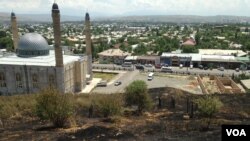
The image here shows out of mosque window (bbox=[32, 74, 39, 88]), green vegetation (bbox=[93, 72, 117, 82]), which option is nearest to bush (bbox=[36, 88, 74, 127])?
mosque window (bbox=[32, 74, 39, 88])

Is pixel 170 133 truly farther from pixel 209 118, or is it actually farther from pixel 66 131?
pixel 66 131

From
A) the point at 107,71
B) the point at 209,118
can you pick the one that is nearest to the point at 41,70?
the point at 107,71

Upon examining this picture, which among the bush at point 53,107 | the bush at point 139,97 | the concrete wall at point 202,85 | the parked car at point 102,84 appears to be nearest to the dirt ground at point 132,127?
the bush at point 53,107

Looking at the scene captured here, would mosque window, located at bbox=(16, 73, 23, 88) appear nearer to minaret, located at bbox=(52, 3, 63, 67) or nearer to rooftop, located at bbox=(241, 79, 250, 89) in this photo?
minaret, located at bbox=(52, 3, 63, 67)

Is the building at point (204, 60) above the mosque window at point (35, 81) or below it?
below

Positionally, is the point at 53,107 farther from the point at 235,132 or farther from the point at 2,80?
the point at 2,80

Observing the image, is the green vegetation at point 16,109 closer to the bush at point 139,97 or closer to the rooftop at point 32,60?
the bush at point 139,97
